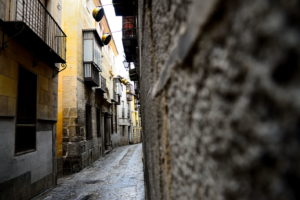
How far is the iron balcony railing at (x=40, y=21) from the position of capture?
16.1 ft

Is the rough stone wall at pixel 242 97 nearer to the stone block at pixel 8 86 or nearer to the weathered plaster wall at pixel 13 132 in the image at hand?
the weathered plaster wall at pixel 13 132

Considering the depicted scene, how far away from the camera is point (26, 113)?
506cm

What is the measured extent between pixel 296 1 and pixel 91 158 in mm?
10949

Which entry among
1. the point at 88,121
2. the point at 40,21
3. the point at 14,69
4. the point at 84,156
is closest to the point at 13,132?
the point at 14,69

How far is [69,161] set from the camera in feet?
27.1

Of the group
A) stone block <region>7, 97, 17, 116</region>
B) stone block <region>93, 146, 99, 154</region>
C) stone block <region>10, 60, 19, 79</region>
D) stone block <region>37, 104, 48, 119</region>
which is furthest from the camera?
stone block <region>93, 146, 99, 154</region>

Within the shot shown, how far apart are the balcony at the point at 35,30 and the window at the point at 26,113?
2.38 feet

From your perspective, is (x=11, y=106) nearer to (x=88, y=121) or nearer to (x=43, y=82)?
(x=43, y=82)

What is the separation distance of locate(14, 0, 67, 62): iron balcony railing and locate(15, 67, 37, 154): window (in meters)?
1.28

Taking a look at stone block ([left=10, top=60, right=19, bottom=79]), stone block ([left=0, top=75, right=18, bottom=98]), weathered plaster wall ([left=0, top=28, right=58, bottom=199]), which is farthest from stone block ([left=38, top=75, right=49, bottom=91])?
stone block ([left=0, top=75, right=18, bottom=98])

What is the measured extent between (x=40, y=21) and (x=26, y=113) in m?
2.72

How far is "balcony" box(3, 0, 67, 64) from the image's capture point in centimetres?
435

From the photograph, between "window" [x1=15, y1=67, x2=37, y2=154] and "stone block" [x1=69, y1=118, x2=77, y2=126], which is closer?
"window" [x1=15, y1=67, x2=37, y2=154]

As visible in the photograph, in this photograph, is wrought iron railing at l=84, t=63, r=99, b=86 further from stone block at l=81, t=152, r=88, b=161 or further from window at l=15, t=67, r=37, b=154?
window at l=15, t=67, r=37, b=154
